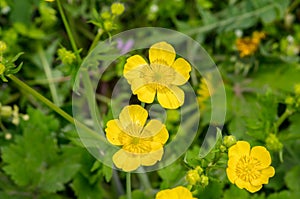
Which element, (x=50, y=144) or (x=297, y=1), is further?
(x=297, y=1)

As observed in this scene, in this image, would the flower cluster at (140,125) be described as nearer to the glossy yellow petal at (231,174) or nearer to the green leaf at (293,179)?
the glossy yellow petal at (231,174)

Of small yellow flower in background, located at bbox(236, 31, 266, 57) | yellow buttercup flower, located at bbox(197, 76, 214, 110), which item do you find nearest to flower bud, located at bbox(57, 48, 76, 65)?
yellow buttercup flower, located at bbox(197, 76, 214, 110)

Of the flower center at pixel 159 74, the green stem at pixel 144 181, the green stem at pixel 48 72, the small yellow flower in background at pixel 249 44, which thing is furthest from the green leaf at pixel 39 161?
the small yellow flower in background at pixel 249 44

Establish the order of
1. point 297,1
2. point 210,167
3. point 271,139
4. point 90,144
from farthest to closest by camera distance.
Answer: point 297,1, point 271,139, point 90,144, point 210,167

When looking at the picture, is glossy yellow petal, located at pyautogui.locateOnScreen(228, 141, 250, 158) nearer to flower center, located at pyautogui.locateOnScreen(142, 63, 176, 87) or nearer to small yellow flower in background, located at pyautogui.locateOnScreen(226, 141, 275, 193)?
small yellow flower in background, located at pyautogui.locateOnScreen(226, 141, 275, 193)

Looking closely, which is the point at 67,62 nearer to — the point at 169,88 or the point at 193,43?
the point at 169,88

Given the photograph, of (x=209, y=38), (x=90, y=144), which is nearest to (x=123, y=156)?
(x=90, y=144)

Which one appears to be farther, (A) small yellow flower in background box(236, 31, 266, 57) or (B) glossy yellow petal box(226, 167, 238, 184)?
(A) small yellow flower in background box(236, 31, 266, 57)
